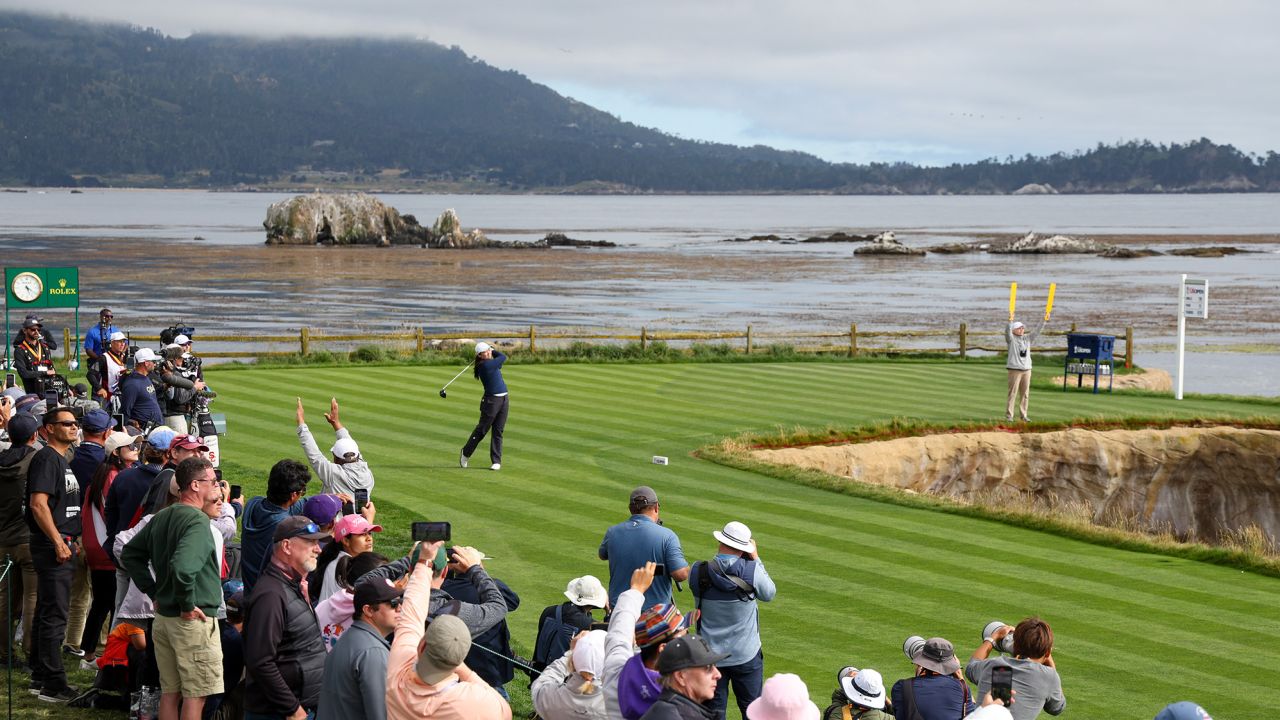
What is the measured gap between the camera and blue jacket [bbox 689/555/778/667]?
29.3 feet

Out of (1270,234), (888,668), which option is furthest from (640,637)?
(1270,234)

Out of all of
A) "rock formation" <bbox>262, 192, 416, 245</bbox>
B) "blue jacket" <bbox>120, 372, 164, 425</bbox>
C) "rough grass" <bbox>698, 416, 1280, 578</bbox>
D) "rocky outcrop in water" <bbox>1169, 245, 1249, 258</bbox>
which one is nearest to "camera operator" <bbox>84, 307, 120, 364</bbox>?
"blue jacket" <bbox>120, 372, 164, 425</bbox>

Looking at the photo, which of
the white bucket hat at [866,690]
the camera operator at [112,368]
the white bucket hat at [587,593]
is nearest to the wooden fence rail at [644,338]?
the camera operator at [112,368]

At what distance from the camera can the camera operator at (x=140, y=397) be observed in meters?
15.9

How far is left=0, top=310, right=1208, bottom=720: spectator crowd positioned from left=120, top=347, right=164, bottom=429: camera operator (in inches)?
186

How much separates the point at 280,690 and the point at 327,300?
6291 cm

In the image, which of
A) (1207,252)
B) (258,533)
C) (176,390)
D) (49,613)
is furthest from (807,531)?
(1207,252)

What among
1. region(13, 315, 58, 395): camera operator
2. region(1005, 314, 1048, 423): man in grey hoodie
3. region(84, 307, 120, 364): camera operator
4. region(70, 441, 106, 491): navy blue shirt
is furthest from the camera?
region(1005, 314, 1048, 423): man in grey hoodie

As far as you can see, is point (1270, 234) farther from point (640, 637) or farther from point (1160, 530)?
point (640, 637)

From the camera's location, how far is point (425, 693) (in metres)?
6.58

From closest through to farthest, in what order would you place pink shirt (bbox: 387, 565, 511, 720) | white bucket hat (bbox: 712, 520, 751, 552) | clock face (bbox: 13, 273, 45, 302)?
1. pink shirt (bbox: 387, 565, 511, 720)
2. white bucket hat (bbox: 712, 520, 751, 552)
3. clock face (bbox: 13, 273, 45, 302)

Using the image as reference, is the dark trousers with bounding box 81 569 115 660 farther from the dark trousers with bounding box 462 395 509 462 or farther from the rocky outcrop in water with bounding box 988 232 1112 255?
the rocky outcrop in water with bounding box 988 232 1112 255

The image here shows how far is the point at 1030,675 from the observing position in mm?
7918

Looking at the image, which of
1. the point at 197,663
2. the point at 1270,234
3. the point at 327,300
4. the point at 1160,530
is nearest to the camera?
the point at 197,663
